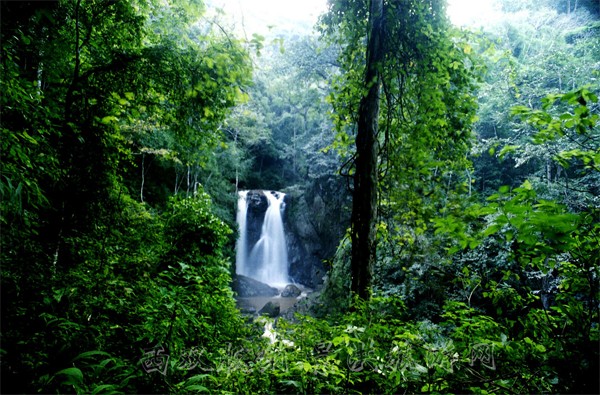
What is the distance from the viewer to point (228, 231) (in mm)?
5875

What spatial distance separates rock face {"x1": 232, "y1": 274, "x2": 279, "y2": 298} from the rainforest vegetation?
1378 centimetres

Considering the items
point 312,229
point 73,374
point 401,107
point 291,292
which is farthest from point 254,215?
point 73,374

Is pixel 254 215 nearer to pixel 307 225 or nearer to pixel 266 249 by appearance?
pixel 266 249

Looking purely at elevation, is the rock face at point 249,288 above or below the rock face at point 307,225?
below

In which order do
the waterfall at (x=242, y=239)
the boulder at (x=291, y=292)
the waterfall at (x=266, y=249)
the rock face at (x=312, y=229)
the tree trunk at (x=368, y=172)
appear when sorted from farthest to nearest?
1. the waterfall at (x=266, y=249)
2. the waterfall at (x=242, y=239)
3. the rock face at (x=312, y=229)
4. the boulder at (x=291, y=292)
5. the tree trunk at (x=368, y=172)

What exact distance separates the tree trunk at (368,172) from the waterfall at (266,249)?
2038 cm

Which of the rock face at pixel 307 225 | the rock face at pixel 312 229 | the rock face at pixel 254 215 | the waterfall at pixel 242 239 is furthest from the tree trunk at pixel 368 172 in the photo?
the rock face at pixel 254 215

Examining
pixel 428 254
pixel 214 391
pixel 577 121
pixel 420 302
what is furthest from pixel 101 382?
pixel 420 302

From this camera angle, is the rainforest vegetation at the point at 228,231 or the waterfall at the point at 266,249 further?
the waterfall at the point at 266,249

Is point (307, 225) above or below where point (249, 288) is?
above

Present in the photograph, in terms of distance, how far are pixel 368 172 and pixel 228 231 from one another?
3719mm

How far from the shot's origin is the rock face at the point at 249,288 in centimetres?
1848

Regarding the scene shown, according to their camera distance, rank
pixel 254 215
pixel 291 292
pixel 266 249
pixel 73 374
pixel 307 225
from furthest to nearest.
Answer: pixel 254 215 → pixel 266 249 → pixel 307 225 → pixel 291 292 → pixel 73 374

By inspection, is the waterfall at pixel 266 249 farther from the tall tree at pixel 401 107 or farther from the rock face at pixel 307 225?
the tall tree at pixel 401 107
